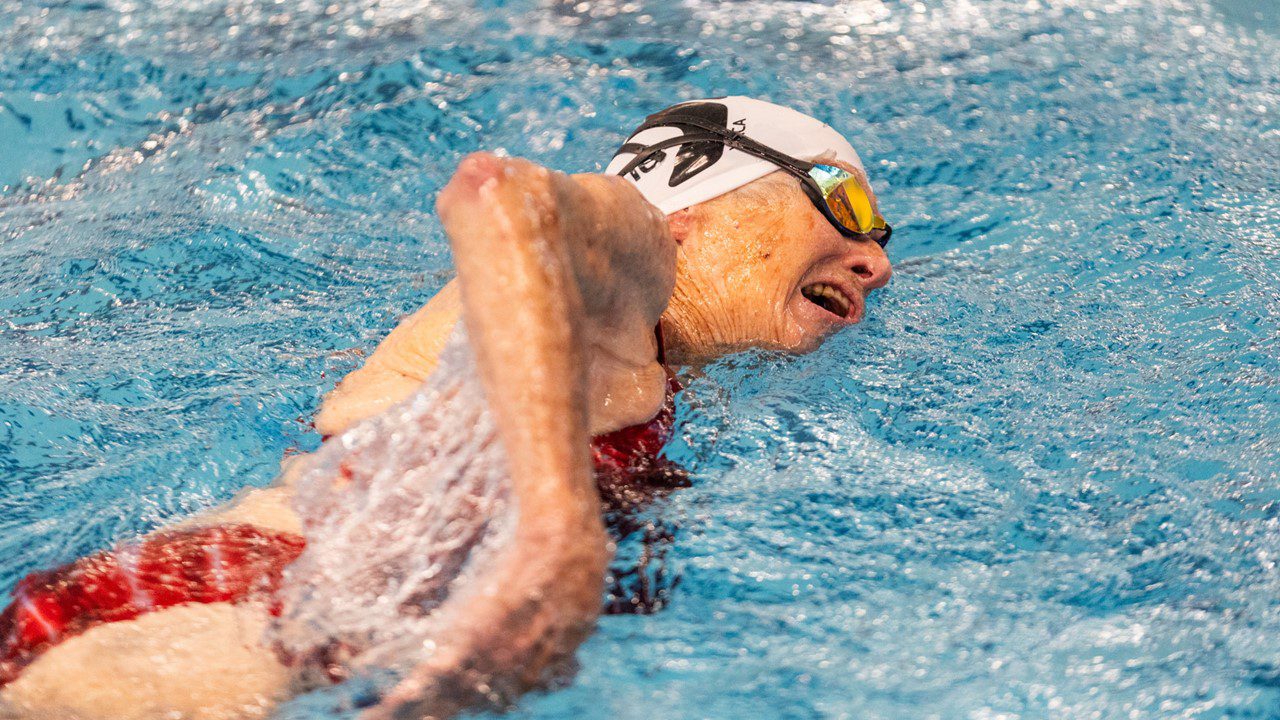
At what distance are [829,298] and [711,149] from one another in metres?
0.57

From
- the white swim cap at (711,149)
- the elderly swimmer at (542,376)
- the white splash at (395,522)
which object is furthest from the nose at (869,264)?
the white splash at (395,522)

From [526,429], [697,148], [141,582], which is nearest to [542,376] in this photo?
[526,429]

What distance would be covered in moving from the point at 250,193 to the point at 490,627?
348 cm

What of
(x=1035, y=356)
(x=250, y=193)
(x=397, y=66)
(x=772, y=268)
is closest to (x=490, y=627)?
(x=772, y=268)

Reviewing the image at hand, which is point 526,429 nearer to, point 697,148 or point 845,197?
point 697,148

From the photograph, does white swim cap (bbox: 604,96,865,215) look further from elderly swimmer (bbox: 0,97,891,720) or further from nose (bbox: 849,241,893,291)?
nose (bbox: 849,241,893,291)

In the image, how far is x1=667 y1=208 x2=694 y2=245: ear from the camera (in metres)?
2.93

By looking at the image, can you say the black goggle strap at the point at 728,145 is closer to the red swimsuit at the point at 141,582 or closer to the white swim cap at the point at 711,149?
the white swim cap at the point at 711,149

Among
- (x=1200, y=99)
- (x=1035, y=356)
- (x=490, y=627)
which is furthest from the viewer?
(x=1200, y=99)

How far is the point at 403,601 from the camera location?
193 cm

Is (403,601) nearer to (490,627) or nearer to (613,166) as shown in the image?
(490,627)

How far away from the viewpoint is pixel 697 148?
9.92 feet

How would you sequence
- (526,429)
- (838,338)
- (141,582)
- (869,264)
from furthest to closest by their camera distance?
(838,338) → (869,264) → (141,582) → (526,429)

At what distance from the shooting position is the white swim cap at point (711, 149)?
2.95 meters
